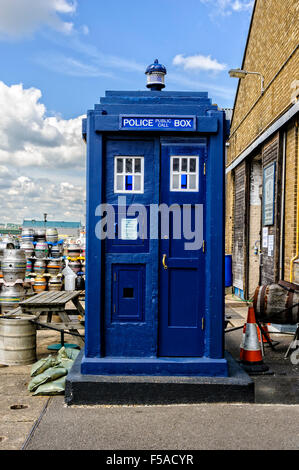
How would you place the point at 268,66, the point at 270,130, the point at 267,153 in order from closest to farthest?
the point at 270,130 < the point at 267,153 < the point at 268,66

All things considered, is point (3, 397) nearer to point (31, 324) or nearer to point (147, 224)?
point (31, 324)

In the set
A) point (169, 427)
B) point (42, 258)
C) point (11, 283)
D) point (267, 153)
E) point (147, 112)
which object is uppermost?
point (267, 153)

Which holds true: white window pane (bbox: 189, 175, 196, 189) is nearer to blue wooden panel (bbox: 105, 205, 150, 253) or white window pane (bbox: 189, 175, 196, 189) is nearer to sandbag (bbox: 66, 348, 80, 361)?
A: blue wooden panel (bbox: 105, 205, 150, 253)

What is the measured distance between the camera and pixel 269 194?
10.8 metres

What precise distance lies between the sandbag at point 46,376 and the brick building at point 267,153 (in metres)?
4.97

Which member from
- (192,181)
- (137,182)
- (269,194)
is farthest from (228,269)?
(137,182)

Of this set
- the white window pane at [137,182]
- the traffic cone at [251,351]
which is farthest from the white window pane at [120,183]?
the traffic cone at [251,351]

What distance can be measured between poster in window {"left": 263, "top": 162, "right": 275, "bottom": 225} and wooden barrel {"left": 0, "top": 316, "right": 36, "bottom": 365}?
609cm

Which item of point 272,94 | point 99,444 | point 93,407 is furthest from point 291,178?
point 99,444

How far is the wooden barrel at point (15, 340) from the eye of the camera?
6.53m

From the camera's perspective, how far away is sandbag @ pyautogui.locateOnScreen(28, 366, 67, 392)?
540 centimetres

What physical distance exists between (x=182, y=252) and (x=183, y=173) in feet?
2.80

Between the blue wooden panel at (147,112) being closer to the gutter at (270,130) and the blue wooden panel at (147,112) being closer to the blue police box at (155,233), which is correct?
the blue police box at (155,233)

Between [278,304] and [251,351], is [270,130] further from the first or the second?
[251,351]
